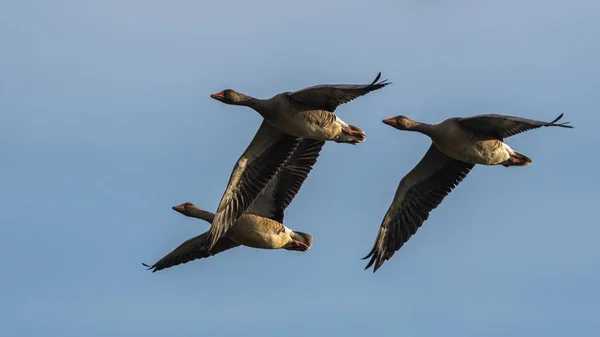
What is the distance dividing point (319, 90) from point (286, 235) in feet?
11.5

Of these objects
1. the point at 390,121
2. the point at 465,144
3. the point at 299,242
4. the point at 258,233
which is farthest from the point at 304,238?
the point at 465,144

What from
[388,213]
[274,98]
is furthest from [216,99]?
[388,213]

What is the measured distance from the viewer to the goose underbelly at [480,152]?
96.6 feet

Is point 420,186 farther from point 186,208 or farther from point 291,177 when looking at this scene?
point 186,208

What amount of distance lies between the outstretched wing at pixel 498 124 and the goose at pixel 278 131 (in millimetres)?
2020

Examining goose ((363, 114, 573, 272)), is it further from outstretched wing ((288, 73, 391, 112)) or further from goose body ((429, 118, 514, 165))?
outstretched wing ((288, 73, 391, 112))

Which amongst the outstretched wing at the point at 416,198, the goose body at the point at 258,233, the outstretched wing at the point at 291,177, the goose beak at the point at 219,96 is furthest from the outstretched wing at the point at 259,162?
the outstretched wing at the point at 416,198

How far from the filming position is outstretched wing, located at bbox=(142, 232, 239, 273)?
31969 millimetres

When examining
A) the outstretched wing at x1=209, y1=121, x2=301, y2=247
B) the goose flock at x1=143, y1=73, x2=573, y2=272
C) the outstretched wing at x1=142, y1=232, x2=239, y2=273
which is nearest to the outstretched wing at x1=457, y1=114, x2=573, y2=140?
the goose flock at x1=143, y1=73, x2=573, y2=272

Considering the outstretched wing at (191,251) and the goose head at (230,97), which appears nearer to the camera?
the goose head at (230,97)

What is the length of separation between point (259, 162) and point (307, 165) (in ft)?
5.57

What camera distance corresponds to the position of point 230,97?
30172 mm

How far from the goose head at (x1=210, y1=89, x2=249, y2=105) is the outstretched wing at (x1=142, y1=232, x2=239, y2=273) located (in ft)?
9.70

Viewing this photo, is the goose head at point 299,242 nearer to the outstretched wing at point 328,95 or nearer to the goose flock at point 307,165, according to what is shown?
the goose flock at point 307,165
